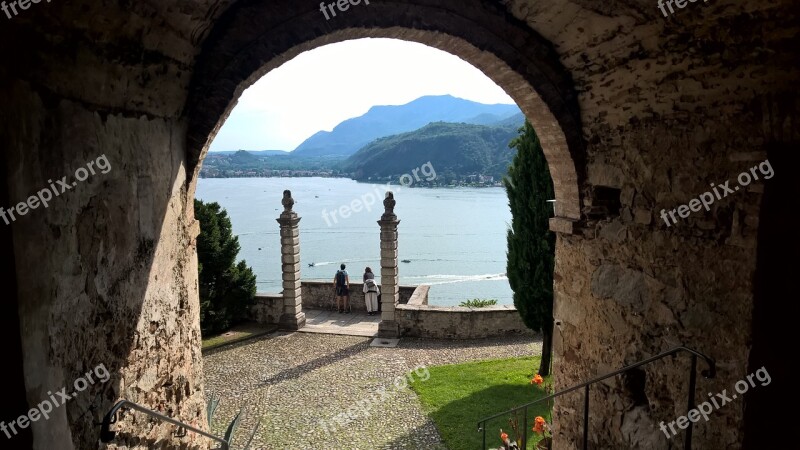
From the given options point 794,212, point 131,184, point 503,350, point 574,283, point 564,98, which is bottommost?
point 503,350

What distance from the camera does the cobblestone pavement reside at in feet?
24.7

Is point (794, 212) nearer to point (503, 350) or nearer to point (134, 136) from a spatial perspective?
point (134, 136)

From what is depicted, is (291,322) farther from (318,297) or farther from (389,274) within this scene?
(389,274)

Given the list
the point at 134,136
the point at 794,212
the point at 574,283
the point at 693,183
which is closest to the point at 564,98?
the point at 693,183

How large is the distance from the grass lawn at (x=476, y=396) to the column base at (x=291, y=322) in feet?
14.5

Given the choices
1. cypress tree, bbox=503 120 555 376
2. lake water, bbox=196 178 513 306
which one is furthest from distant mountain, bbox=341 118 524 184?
cypress tree, bbox=503 120 555 376

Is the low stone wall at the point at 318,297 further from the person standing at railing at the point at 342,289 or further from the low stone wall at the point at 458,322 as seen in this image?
the low stone wall at the point at 458,322

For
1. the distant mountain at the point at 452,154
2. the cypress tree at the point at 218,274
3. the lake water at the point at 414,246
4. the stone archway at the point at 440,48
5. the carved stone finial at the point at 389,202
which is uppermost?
the distant mountain at the point at 452,154

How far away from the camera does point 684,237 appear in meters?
3.17

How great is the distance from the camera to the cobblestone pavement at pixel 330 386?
297 inches

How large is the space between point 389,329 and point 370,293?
203 cm

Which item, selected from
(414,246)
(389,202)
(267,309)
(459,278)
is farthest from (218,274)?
(414,246)

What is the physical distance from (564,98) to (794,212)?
1911mm

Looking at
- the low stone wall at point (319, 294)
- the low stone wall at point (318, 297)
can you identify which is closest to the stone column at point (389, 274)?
the low stone wall at point (318, 297)
